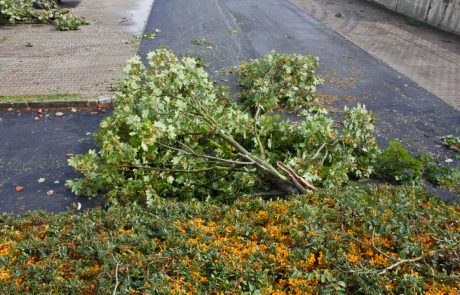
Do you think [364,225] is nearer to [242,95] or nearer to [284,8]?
[242,95]

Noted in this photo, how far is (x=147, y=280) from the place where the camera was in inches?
123

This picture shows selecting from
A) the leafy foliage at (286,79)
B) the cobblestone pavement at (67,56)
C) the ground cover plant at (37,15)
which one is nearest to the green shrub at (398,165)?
the leafy foliage at (286,79)

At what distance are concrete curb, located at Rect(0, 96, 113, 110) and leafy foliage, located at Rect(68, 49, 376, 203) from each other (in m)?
2.56

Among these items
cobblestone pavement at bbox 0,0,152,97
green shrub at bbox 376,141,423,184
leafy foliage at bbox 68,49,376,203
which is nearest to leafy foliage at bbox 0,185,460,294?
leafy foliage at bbox 68,49,376,203

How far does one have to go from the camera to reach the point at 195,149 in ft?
20.1

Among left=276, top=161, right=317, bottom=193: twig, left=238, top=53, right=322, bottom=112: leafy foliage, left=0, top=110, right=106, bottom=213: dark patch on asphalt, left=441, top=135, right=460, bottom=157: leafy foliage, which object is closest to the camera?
left=276, top=161, right=317, bottom=193: twig

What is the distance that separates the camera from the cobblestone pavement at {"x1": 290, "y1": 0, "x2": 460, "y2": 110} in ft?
37.2

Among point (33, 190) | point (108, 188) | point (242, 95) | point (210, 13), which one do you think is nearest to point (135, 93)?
point (108, 188)

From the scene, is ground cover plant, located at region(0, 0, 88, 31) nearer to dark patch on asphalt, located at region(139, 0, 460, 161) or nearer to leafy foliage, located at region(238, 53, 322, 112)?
dark patch on asphalt, located at region(139, 0, 460, 161)

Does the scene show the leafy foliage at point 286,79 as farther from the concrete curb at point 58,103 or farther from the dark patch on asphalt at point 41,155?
the dark patch on asphalt at point 41,155

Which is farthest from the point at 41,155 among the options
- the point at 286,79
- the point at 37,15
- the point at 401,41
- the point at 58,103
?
the point at 401,41

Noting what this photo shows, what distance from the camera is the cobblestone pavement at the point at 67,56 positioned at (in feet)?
32.0

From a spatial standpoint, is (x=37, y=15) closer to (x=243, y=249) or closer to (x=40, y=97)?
(x=40, y=97)

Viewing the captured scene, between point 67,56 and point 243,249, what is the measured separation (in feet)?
33.3
